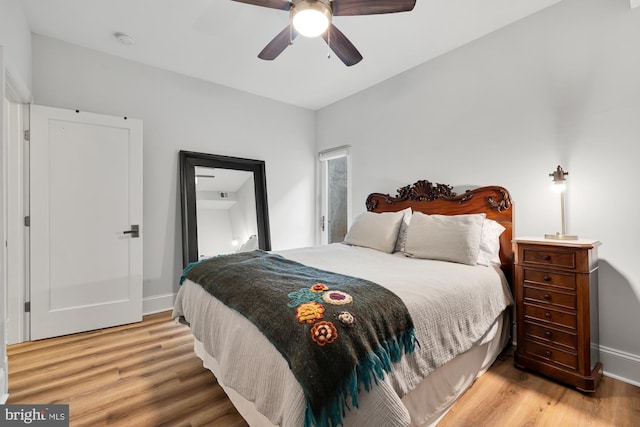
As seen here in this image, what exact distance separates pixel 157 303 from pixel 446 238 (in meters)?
3.15

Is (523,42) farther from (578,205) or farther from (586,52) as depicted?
(578,205)

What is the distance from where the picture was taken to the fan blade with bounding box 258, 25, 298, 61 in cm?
202

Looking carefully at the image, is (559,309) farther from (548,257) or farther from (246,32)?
(246,32)

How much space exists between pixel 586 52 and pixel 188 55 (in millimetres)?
3512

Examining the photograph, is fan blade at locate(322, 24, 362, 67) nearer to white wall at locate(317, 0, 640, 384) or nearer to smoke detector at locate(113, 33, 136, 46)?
white wall at locate(317, 0, 640, 384)

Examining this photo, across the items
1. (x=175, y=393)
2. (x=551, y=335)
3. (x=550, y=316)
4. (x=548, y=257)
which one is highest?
(x=548, y=257)

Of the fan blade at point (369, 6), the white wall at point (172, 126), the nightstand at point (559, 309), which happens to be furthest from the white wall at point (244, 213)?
the nightstand at point (559, 309)

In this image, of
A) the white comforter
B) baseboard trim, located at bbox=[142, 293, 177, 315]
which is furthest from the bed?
baseboard trim, located at bbox=[142, 293, 177, 315]

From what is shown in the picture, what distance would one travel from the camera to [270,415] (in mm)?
1111

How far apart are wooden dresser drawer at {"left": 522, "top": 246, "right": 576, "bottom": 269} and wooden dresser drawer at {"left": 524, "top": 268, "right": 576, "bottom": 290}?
0.19 ft

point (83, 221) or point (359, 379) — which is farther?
point (83, 221)

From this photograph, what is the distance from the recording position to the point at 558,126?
2.22 meters

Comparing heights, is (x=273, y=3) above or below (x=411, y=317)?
above

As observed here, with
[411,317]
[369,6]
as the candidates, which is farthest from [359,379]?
[369,6]
